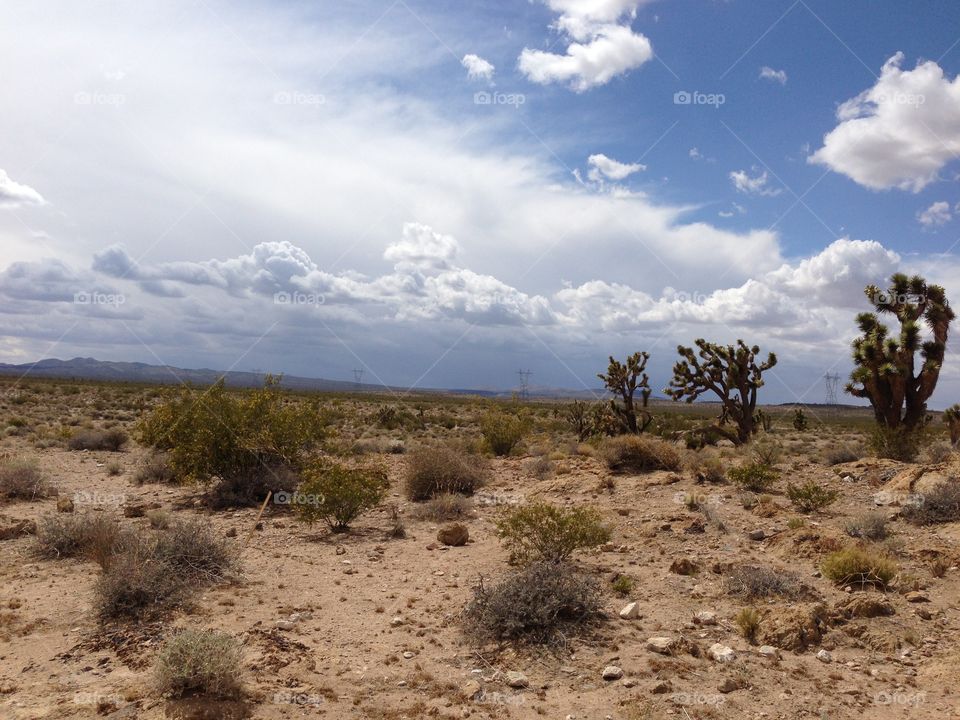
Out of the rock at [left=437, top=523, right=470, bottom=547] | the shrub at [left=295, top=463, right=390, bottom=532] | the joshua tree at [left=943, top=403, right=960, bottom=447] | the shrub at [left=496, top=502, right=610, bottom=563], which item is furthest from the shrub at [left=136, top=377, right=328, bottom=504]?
the joshua tree at [left=943, top=403, right=960, bottom=447]

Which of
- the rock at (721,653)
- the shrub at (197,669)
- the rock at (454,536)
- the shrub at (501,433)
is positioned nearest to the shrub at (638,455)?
the shrub at (501,433)

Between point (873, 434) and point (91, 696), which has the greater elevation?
point (873, 434)

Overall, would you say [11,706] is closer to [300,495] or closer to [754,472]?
[300,495]

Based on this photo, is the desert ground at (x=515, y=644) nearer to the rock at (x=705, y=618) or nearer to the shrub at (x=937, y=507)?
the rock at (x=705, y=618)

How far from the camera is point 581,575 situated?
8.66 m

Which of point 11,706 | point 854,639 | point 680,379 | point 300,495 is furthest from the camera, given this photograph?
point 680,379

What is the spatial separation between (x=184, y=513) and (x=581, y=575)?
832cm

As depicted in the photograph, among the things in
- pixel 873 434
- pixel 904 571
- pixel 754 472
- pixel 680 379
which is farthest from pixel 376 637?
pixel 680 379

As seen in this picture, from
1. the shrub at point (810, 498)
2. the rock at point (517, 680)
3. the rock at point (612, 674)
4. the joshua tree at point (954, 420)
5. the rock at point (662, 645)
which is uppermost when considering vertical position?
the joshua tree at point (954, 420)

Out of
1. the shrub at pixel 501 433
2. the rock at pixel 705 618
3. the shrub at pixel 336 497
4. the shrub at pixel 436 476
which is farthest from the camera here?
the shrub at pixel 501 433

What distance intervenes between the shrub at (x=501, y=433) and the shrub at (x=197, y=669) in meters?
15.7

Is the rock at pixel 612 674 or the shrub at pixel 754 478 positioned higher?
the shrub at pixel 754 478

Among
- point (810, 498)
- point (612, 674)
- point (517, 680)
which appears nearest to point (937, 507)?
point (810, 498)

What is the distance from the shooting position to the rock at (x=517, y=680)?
6.11 metres
